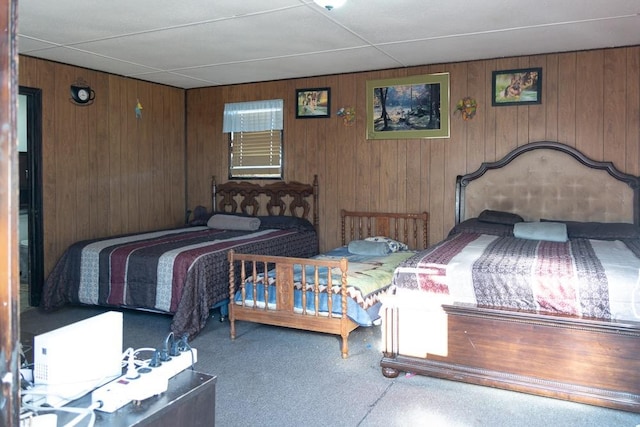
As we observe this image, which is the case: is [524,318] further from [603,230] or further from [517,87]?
[517,87]

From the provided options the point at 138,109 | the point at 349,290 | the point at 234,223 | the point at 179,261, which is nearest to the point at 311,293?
the point at 349,290

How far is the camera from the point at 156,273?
4.00 meters

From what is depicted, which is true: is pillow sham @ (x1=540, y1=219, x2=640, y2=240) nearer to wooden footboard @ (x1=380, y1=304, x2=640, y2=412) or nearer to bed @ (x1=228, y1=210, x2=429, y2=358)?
bed @ (x1=228, y1=210, x2=429, y2=358)

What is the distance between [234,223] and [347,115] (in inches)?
64.0

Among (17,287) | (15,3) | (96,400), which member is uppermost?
(15,3)

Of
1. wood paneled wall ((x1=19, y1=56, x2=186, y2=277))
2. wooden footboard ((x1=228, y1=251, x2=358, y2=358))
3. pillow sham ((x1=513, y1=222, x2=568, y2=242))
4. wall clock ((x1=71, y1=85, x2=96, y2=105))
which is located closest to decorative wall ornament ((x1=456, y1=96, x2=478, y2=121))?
pillow sham ((x1=513, y1=222, x2=568, y2=242))

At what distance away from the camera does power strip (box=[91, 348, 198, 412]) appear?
4.73 feet

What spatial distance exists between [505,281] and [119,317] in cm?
202

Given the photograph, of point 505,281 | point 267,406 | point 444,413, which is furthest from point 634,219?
point 267,406

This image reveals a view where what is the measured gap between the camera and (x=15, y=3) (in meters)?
0.80

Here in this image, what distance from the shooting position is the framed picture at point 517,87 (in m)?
4.60

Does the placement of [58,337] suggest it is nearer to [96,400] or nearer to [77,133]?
[96,400]

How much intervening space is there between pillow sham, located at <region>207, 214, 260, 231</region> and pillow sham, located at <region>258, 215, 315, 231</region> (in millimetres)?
93

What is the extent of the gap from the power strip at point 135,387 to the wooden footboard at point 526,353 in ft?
5.66
